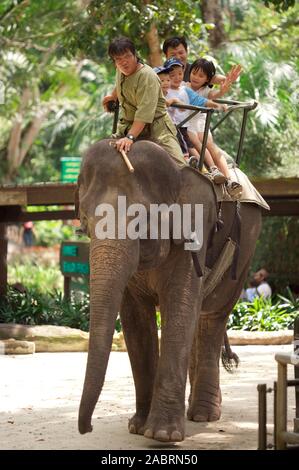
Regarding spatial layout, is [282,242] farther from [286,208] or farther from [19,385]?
[19,385]

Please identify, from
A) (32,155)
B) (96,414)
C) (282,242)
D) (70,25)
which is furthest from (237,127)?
(32,155)

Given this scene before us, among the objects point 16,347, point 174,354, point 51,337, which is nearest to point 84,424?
point 174,354

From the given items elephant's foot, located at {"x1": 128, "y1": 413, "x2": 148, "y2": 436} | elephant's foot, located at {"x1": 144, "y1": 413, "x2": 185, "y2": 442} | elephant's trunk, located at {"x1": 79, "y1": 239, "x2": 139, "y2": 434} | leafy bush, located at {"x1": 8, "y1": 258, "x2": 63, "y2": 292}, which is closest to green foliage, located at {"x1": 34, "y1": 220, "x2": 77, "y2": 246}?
leafy bush, located at {"x1": 8, "y1": 258, "x2": 63, "y2": 292}

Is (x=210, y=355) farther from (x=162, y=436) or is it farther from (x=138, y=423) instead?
(x=162, y=436)

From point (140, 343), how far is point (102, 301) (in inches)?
51.3

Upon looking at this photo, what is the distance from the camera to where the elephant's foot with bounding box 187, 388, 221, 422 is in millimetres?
9406

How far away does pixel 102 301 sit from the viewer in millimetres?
7527

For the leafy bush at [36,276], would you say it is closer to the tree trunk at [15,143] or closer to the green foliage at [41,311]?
the tree trunk at [15,143]

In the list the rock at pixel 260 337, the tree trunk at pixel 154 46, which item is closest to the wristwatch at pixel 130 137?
the rock at pixel 260 337

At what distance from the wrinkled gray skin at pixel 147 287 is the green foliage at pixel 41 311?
759 cm

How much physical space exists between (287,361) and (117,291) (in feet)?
4.25

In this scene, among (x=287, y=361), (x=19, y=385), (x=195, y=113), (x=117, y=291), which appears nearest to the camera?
(x=287, y=361)

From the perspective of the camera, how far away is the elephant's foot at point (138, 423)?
8.68 metres

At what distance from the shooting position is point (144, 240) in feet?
26.2
